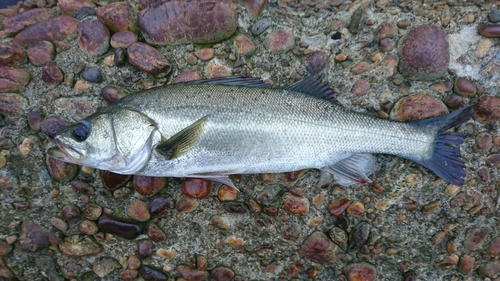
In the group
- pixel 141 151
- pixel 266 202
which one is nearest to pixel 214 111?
pixel 141 151

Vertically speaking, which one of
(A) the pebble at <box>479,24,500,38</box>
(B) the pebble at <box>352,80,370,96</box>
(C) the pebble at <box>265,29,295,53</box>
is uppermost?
(A) the pebble at <box>479,24,500,38</box>

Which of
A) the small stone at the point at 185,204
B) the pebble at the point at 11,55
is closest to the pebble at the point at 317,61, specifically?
the small stone at the point at 185,204

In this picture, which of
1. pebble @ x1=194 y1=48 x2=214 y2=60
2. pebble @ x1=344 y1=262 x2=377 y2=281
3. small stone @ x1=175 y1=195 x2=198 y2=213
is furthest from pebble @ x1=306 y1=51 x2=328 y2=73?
pebble @ x1=344 y1=262 x2=377 y2=281

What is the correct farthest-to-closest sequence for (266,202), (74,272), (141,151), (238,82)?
(74,272), (266,202), (238,82), (141,151)

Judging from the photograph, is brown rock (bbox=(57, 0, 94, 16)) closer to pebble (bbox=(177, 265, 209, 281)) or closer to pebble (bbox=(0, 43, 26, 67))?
pebble (bbox=(0, 43, 26, 67))

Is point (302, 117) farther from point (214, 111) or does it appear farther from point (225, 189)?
point (225, 189)

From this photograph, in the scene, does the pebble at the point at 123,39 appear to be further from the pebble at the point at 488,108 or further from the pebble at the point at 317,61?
the pebble at the point at 488,108
